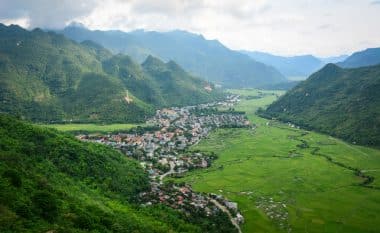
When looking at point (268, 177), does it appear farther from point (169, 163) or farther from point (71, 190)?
point (71, 190)

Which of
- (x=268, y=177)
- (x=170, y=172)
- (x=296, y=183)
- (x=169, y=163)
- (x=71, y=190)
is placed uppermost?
(x=71, y=190)

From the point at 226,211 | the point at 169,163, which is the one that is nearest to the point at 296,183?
the point at 226,211

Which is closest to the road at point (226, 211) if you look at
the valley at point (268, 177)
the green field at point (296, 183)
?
the valley at point (268, 177)

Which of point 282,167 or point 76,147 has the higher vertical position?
point 76,147

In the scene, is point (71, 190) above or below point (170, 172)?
above

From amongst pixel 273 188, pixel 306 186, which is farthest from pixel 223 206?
pixel 306 186

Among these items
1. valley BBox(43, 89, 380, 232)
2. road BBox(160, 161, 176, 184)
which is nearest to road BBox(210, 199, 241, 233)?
valley BBox(43, 89, 380, 232)

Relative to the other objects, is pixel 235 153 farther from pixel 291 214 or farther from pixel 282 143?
pixel 291 214
